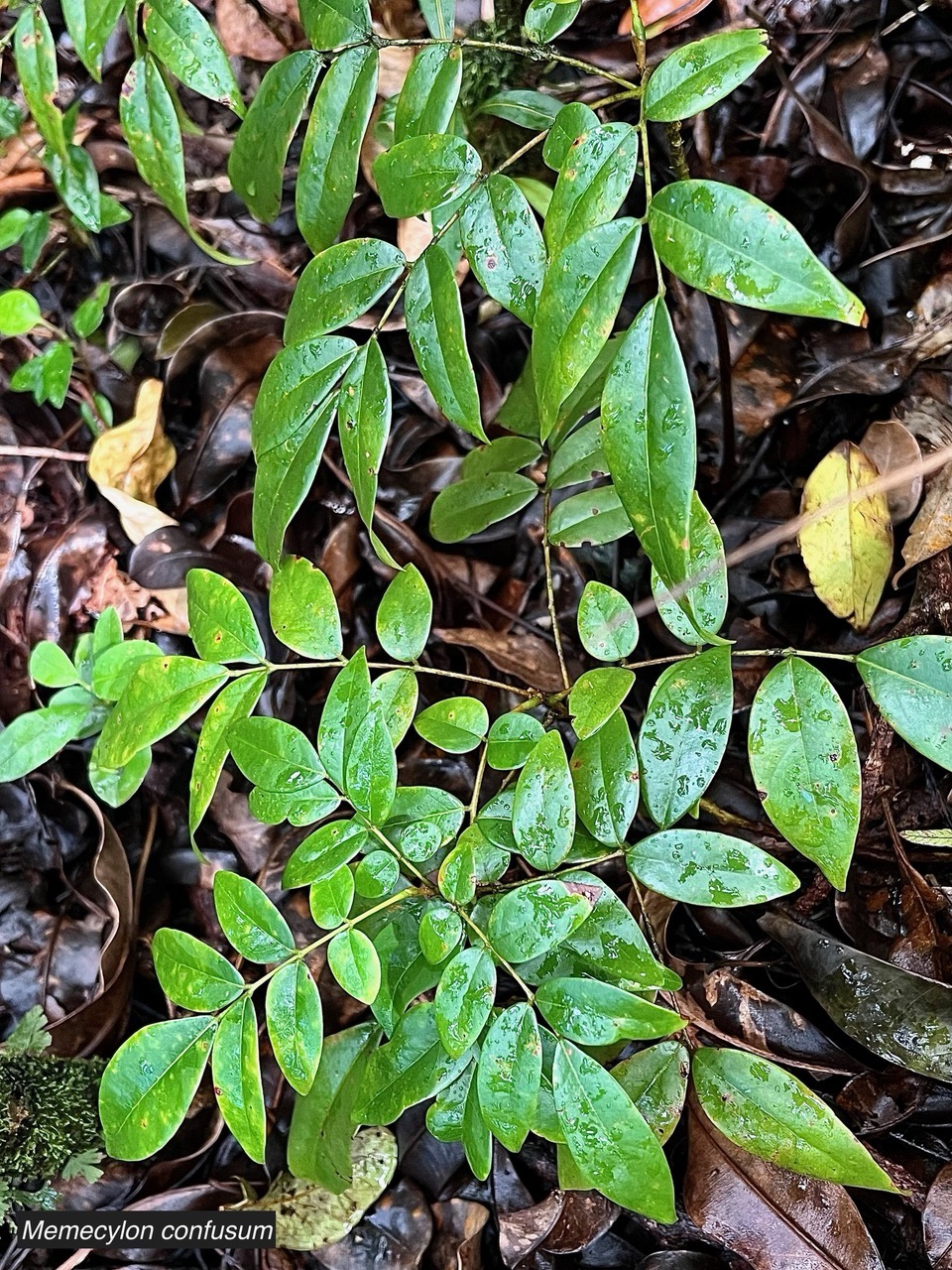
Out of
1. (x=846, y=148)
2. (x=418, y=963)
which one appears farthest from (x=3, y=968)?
(x=846, y=148)

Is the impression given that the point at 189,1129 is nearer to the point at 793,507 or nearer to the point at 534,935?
the point at 534,935

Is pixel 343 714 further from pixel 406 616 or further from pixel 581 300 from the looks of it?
pixel 581 300

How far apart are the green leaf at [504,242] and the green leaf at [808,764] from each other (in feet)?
1.50

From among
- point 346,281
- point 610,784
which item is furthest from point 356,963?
point 346,281

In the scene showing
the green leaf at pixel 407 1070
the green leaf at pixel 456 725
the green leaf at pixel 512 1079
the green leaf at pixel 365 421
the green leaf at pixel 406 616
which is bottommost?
the green leaf at pixel 407 1070

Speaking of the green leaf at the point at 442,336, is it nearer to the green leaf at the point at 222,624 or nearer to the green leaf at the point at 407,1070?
the green leaf at the point at 222,624

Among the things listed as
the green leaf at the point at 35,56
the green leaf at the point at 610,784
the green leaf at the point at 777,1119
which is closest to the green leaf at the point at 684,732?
the green leaf at the point at 610,784

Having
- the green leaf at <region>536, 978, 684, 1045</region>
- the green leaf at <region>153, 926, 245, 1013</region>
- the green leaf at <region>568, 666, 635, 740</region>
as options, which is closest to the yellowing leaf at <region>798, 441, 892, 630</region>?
the green leaf at <region>568, 666, 635, 740</region>

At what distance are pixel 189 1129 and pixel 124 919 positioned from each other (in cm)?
31

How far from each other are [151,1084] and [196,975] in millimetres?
112

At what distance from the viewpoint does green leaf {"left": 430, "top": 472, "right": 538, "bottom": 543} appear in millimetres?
1120

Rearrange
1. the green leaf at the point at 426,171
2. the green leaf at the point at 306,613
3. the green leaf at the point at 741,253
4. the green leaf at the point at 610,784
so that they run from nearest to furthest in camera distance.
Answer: the green leaf at the point at 741,253
the green leaf at the point at 426,171
the green leaf at the point at 610,784
the green leaf at the point at 306,613

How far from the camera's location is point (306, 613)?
3.39 ft

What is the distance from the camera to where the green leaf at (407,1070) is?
2.82ft
